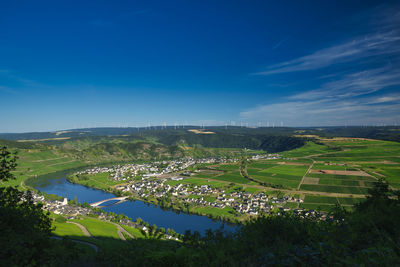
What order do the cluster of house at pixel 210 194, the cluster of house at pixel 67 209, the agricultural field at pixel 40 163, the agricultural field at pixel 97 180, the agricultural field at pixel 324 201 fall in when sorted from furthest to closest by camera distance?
the agricultural field at pixel 40 163
the agricultural field at pixel 97 180
the cluster of house at pixel 210 194
the cluster of house at pixel 67 209
the agricultural field at pixel 324 201

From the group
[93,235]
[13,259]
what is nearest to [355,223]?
[13,259]

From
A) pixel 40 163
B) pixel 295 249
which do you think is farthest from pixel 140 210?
pixel 40 163

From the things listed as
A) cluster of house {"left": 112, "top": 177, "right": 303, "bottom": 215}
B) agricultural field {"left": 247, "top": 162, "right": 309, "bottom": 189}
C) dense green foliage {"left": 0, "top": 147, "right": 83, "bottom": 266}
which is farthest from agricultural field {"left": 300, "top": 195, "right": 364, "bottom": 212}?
dense green foliage {"left": 0, "top": 147, "right": 83, "bottom": 266}

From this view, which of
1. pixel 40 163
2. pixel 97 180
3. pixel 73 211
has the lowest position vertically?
pixel 97 180

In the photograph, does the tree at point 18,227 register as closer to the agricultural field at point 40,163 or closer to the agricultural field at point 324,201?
the agricultural field at point 324,201

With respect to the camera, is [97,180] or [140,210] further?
[97,180]

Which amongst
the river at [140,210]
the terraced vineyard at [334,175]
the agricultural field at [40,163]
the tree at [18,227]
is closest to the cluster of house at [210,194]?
the river at [140,210]

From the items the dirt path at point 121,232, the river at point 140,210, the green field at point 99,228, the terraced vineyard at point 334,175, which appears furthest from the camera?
the terraced vineyard at point 334,175

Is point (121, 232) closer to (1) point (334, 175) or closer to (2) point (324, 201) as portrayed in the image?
(2) point (324, 201)

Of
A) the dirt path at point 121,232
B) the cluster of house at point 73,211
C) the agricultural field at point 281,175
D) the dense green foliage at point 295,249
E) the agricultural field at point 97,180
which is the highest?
the dense green foliage at point 295,249
